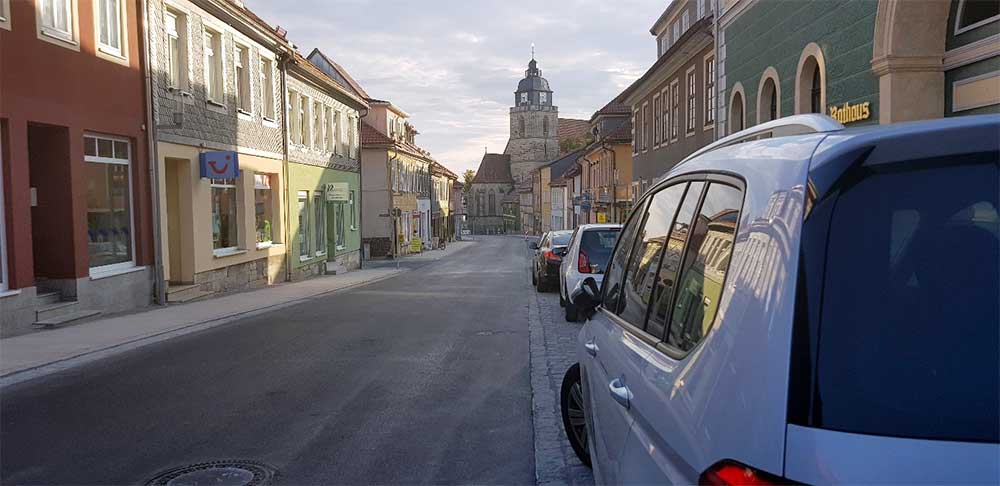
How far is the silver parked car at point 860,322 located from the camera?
1.71 m

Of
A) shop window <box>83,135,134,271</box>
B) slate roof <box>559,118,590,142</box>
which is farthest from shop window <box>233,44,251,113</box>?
slate roof <box>559,118,590,142</box>

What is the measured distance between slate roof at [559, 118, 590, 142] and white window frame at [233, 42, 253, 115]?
318 ft

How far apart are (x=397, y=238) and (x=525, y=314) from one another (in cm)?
3172

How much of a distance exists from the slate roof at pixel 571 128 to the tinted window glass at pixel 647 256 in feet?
376

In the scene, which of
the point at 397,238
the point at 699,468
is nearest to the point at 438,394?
the point at 699,468

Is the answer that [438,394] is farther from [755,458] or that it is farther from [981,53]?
[981,53]

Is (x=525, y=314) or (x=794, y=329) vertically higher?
(x=794, y=329)

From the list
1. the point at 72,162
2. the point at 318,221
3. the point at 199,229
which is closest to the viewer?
the point at 72,162

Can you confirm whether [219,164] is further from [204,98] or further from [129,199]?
[129,199]

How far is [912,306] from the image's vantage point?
72.0 inches

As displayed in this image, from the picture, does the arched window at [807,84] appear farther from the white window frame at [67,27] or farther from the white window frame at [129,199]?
the white window frame at [129,199]

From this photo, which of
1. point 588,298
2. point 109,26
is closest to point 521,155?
point 109,26

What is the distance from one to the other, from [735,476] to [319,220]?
2898 cm

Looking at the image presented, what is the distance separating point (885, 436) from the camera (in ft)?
5.60
